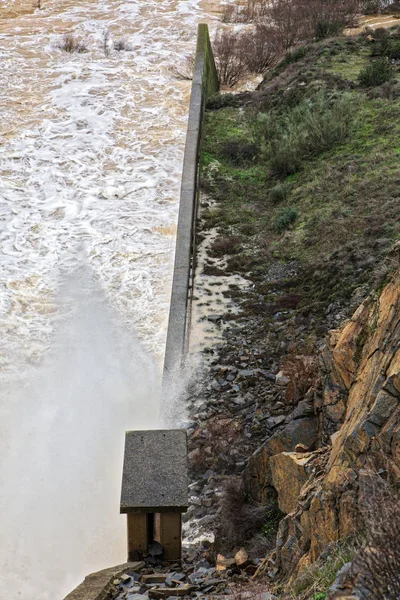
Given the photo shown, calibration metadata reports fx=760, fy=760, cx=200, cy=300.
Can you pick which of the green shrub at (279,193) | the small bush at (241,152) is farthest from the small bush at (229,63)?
the green shrub at (279,193)

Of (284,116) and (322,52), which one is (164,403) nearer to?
(284,116)

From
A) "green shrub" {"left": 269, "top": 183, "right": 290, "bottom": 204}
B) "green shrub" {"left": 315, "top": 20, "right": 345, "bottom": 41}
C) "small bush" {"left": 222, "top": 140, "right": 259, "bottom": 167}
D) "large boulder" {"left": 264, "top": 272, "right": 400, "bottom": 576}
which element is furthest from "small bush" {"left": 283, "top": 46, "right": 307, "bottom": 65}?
"large boulder" {"left": 264, "top": 272, "right": 400, "bottom": 576}

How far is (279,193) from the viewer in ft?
44.5

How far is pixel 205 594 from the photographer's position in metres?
5.24

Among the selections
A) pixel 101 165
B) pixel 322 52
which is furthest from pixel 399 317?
pixel 322 52

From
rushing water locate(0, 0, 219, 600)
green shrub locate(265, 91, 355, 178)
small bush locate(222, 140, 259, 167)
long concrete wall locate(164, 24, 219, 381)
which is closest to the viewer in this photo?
rushing water locate(0, 0, 219, 600)

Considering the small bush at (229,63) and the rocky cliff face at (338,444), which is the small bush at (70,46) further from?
the rocky cliff face at (338,444)

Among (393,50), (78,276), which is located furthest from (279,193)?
(393,50)

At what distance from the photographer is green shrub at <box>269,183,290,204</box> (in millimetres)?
13547

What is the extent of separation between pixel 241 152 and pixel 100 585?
1168cm

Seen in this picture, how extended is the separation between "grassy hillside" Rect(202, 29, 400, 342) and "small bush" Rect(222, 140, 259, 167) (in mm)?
22

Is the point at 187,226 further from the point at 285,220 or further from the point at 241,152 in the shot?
the point at 241,152

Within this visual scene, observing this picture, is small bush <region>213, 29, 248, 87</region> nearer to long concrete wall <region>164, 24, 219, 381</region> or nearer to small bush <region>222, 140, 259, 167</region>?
long concrete wall <region>164, 24, 219, 381</region>

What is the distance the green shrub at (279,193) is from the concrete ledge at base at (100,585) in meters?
8.93
